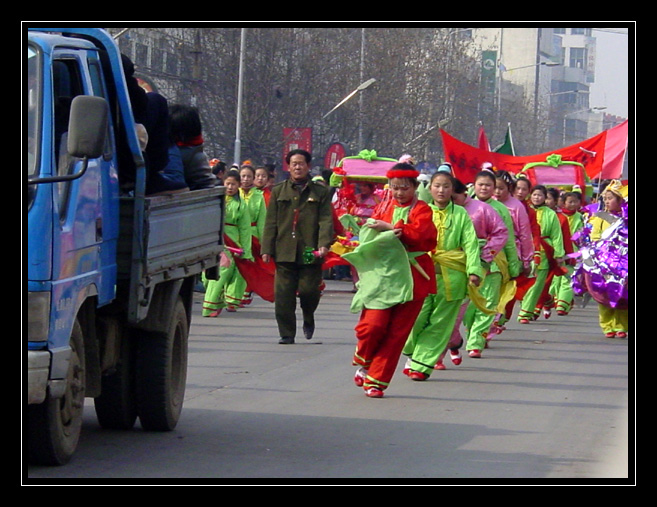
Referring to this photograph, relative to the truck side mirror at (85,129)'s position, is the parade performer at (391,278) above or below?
below

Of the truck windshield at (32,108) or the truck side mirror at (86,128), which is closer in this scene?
the truck side mirror at (86,128)

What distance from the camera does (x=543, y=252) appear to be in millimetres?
16891

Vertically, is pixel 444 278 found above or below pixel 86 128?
below

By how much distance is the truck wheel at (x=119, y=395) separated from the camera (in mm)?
7438

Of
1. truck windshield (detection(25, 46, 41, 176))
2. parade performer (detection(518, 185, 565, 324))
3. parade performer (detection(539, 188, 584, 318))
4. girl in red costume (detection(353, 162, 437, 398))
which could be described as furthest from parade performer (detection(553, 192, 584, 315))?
truck windshield (detection(25, 46, 41, 176))

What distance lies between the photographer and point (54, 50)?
6.16 meters

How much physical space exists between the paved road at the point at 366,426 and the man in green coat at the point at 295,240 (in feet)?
1.35

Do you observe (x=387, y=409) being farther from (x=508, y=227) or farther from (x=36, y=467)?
(x=508, y=227)

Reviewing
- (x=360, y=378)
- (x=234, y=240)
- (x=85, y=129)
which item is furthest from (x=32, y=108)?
(x=234, y=240)

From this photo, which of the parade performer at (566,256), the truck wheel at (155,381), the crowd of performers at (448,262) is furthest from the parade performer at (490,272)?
the truck wheel at (155,381)

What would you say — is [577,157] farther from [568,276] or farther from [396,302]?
[396,302]

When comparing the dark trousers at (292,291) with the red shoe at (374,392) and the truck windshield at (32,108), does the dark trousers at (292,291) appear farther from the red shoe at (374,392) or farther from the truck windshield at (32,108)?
the truck windshield at (32,108)

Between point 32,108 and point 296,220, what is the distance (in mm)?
7263

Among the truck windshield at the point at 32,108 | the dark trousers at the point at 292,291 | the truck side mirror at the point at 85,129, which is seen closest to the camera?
the truck side mirror at the point at 85,129
